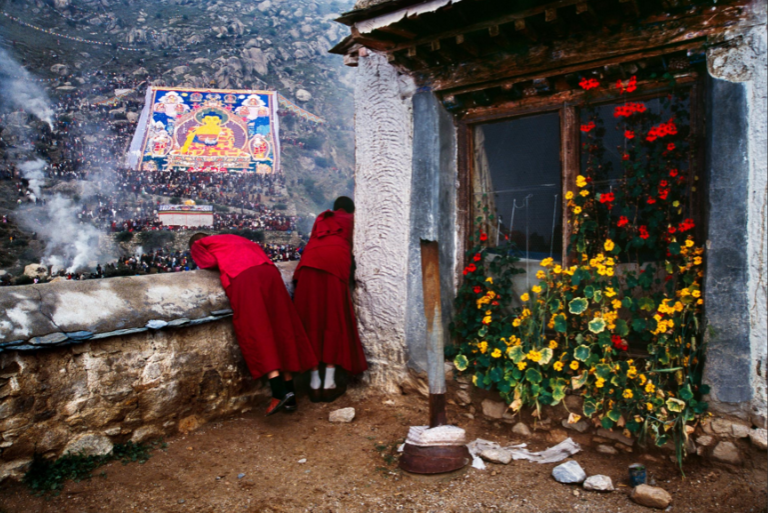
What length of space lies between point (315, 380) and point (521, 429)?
1544mm

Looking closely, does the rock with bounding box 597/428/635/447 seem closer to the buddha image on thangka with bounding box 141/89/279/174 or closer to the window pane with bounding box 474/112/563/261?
the window pane with bounding box 474/112/563/261

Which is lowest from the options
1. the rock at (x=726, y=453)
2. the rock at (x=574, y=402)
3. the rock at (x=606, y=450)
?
the rock at (x=606, y=450)

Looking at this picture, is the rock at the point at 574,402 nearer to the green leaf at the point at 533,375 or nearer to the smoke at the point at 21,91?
the green leaf at the point at 533,375

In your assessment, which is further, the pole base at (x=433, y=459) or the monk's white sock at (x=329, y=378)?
the monk's white sock at (x=329, y=378)

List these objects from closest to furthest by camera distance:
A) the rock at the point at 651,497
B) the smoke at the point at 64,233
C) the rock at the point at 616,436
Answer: the rock at the point at 651,497 < the rock at the point at 616,436 < the smoke at the point at 64,233

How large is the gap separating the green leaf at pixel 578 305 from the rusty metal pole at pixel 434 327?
2.68ft

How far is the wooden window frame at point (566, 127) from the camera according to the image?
2.55m

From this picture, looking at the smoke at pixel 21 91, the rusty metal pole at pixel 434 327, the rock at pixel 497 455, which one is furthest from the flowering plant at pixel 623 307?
the smoke at pixel 21 91

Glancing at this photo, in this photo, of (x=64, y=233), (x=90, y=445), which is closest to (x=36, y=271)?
(x=64, y=233)

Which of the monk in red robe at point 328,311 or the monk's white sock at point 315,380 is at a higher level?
the monk in red robe at point 328,311

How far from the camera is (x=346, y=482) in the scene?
249 centimetres

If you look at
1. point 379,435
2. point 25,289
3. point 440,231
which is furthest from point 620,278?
point 25,289

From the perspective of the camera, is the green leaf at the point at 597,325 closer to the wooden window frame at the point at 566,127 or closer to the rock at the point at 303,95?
the wooden window frame at the point at 566,127

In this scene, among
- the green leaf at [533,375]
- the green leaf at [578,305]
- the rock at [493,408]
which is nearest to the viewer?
the green leaf at [578,305]
